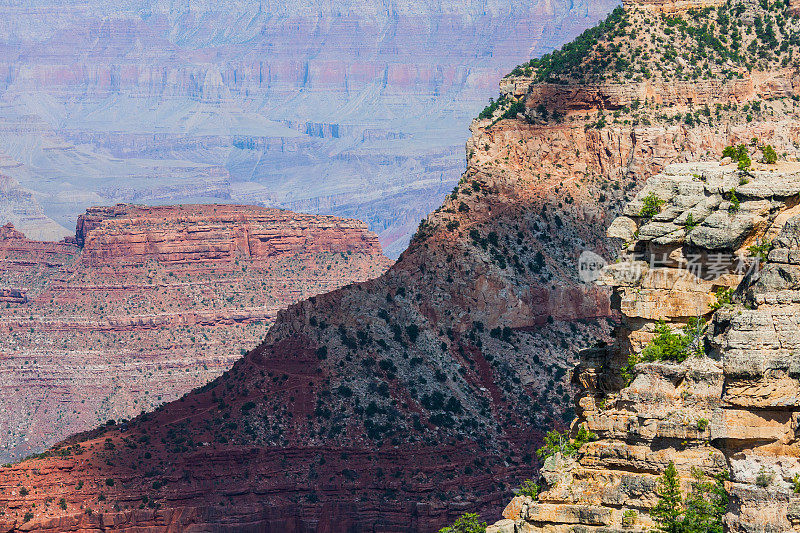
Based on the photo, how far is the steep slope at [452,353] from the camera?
363ft

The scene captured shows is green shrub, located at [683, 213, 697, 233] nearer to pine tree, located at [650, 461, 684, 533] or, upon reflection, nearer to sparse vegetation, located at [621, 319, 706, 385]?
sparse vegetation, located at [621, 319, 706, 385]

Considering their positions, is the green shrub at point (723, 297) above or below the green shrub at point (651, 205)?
below

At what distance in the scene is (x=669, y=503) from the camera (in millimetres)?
40969

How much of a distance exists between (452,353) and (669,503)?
7334cm

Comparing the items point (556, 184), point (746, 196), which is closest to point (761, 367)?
point (746, 196)

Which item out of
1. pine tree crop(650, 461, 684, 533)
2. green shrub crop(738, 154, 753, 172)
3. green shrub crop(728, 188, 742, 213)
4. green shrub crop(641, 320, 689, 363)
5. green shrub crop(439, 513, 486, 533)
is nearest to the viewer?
pine tree crop(650, 461, 684, 533)

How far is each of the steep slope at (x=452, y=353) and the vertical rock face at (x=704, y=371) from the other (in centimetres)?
6388

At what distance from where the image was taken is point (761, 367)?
125ft

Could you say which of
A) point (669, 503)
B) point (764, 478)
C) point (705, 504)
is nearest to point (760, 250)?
point (764, 478)

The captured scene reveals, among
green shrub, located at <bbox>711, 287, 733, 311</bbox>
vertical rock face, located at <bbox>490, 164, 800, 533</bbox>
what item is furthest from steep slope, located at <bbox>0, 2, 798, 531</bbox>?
green shrub, located at <bbox>711, 287, 733, 311</bbox>

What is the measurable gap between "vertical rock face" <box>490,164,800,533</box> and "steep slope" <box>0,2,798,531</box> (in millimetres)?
63880

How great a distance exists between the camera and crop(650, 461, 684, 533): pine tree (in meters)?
40.8

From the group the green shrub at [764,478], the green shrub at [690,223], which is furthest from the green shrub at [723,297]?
the green shrub at [764,478]

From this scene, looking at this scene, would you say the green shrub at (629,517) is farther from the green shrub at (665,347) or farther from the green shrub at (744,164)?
the green shrub at (744,164)
